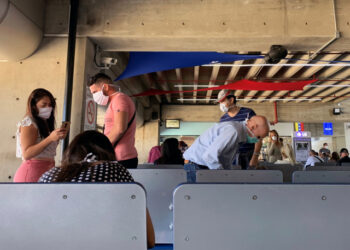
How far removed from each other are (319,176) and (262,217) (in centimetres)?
115

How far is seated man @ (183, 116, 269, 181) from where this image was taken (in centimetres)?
196

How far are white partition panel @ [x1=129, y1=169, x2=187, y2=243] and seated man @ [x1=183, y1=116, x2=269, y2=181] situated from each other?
0.41 ft

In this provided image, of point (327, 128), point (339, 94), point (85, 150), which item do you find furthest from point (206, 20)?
point (327, 128)

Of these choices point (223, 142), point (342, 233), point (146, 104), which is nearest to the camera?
point (342, 233)

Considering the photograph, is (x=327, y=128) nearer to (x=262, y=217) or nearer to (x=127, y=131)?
(x=127, y=131)

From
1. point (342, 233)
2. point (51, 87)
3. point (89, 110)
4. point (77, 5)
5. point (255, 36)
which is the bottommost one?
point (342, 233)

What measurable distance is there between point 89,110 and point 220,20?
1977 mm

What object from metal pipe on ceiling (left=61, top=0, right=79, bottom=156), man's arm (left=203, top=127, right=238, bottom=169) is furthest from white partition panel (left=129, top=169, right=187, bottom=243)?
metal pipe on ceiling (left=61, top=0, right=79, bottom=156)

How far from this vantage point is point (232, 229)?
88 centimetres

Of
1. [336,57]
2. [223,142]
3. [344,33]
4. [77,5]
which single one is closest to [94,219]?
[223,142]

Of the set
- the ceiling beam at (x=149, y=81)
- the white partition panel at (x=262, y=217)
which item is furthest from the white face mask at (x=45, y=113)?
the ceiling beam at (x=149, y=81)

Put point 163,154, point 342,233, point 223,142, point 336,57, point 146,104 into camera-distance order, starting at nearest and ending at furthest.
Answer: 1. point 342,233
2. point 223,142
3. point 163,154
4. point 336,57
5. point 146,104

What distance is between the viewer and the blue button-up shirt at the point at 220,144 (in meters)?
1.96

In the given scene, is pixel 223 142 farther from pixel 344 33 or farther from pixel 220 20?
pixel 344 33
